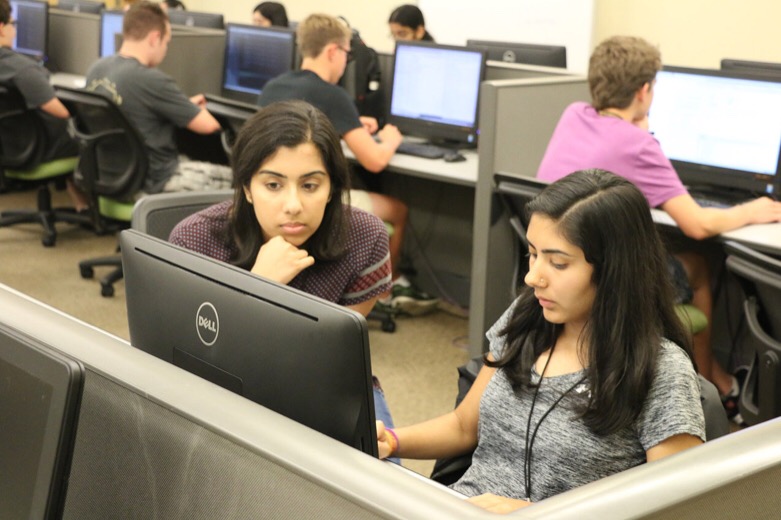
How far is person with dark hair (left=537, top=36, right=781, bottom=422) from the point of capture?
2689 mm

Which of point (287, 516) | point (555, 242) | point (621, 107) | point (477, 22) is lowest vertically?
point (287, 516)

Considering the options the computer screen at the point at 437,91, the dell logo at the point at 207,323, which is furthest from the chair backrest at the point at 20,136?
the dell logo at the point at 207,323

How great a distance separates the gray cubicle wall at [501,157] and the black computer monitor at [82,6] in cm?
407

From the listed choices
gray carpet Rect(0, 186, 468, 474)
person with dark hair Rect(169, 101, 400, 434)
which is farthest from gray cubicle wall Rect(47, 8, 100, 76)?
person with dark hair Rect(169, 101, 400, 434)

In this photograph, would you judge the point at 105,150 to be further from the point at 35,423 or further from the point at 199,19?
the point at 35,423

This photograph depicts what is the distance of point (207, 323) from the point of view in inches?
41.0

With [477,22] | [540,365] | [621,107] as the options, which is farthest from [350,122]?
[477,22]

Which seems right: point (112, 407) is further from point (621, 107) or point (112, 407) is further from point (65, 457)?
point (621, 107)

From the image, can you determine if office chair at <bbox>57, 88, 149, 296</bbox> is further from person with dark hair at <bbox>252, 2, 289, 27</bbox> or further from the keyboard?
person with dark hair at <bbox>252, 2, 289, 27</bbox>

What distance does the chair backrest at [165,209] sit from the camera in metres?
1.93

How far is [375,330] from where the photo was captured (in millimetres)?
3809

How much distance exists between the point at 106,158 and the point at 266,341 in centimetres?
325

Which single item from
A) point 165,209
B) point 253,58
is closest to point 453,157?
point 253,58

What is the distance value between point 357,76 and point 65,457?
11.7ft
